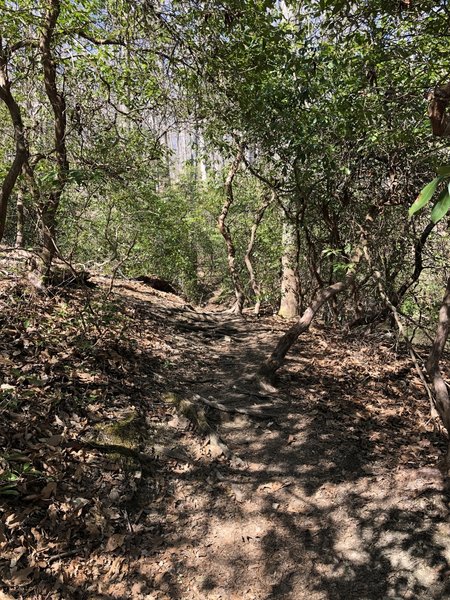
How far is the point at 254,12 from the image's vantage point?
4.73m

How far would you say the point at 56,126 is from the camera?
6023 millimetres

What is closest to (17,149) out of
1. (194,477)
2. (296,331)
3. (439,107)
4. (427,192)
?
(194,477)

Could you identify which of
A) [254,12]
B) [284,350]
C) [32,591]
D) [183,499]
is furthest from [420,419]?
[254,12]

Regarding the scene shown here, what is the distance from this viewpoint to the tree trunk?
11367 millimetres

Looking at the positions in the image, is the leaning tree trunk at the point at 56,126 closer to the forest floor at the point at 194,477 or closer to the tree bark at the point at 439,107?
the forest floor at the point at 194,477

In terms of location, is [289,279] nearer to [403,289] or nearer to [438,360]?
[403,289]

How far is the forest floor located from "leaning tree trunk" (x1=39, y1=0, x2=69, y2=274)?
94 centimetres

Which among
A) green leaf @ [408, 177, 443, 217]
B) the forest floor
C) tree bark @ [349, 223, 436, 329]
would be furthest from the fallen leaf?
tree bark @ [349, 223, 436, 329]

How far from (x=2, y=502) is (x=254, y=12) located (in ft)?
18.3

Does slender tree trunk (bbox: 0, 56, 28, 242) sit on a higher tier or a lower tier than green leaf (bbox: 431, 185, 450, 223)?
higher

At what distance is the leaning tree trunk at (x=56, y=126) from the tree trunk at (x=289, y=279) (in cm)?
673

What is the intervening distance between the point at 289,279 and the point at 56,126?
7.44 metres

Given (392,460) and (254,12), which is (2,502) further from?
(254,12)

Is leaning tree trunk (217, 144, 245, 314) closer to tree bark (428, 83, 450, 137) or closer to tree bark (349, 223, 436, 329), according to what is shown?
tree bark (349, 223, 436, 329)
